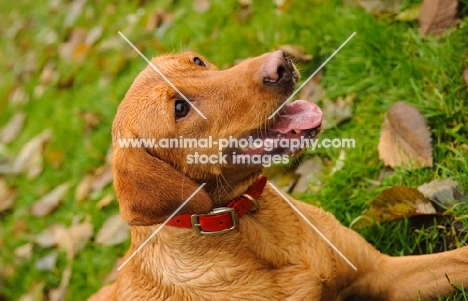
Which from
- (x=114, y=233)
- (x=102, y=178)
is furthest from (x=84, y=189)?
(x=114, y=233)

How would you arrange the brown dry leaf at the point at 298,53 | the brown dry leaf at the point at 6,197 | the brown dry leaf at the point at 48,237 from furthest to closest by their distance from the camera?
the brown dry leaf at the point at 6,197, the brown dry leaf at the point at 48,237, the brown dry leaf at the point at 298,53

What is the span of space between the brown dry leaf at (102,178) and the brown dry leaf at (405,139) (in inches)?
105

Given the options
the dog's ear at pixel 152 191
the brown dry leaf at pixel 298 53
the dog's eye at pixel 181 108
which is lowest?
the brown dry leaf at pixel 298 53

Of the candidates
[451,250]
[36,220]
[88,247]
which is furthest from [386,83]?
[36,220]

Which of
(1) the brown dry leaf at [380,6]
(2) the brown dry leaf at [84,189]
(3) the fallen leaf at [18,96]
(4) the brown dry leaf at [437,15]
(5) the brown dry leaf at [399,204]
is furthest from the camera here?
(3) the fallen leaf at [18,96]

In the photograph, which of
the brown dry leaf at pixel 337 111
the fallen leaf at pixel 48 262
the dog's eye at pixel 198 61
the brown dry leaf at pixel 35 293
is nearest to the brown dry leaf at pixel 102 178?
the fallen leaf at pixel 48 262

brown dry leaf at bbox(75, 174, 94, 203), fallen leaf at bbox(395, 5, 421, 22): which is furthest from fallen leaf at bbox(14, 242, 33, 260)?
fallen leaf at bbox(395, 5, 421, 22)

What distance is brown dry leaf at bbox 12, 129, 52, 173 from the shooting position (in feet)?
22.5

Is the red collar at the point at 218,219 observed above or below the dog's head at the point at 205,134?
below

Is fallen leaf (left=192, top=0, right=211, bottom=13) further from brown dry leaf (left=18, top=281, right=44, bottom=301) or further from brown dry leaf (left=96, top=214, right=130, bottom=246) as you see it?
brown dry leaf (left=18, top=281, right=44, bottom=301)

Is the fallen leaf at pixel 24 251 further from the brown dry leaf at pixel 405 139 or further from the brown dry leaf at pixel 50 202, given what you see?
the brown dry leaf at pixel 405 139

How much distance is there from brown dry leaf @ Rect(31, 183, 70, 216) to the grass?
0.27 ft

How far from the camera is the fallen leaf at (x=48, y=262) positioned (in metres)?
5.29

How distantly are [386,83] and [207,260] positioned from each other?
82.0 inches
